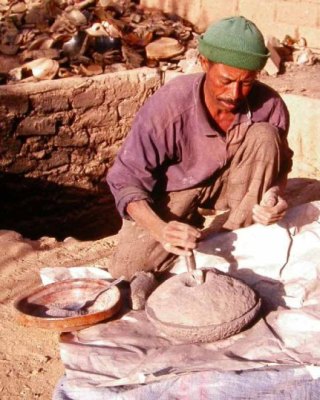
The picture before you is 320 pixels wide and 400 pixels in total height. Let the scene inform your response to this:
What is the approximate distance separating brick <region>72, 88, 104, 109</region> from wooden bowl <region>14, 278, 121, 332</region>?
8.48 feet

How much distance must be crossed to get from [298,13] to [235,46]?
369 cm

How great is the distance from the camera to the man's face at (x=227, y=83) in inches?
115

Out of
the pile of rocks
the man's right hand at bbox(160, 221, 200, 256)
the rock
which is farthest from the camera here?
the rock

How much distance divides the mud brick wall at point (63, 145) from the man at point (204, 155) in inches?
89.7

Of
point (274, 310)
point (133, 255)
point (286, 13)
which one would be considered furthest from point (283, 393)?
point (286, 13)

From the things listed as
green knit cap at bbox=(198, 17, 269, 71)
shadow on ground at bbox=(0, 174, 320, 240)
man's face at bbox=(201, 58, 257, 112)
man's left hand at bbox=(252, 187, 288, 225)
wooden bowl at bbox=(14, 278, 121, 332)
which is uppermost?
green knit cap at bbox=(198, 17, 269, 71)

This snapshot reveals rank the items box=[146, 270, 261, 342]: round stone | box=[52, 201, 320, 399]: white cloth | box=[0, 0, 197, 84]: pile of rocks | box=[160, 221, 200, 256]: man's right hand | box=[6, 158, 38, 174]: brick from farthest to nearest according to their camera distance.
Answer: box=[0, 0, 197, 84]: pile of rocks < box=[6, 158, 38, 174]: brick < box=[160, 221, 200, 256]: man's right hand < box=[146, 270, 261, 342]: round stone < box=[52, 201, 320, 399]: white cloth

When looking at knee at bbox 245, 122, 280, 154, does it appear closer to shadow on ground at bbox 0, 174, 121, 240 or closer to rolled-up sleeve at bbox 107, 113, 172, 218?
rolled-up sleeve at bbox 107, 113, 172, 218

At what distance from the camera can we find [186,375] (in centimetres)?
248

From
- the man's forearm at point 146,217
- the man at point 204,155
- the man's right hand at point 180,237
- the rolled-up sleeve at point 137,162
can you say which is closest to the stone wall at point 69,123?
the man at point 204,155

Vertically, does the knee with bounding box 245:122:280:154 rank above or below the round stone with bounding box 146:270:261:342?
above

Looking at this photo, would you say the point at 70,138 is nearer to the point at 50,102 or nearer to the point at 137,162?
the point at 50,102

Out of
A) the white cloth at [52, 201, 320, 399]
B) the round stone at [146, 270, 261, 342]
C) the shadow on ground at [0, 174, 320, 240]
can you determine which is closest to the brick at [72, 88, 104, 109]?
the shadow on ground at [0, 174, 320, 240]

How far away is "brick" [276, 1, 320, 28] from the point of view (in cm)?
618
